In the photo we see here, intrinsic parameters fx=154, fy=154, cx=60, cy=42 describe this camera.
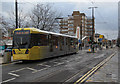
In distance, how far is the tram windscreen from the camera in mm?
14661

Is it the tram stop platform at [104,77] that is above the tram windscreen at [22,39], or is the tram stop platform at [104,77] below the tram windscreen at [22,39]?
below

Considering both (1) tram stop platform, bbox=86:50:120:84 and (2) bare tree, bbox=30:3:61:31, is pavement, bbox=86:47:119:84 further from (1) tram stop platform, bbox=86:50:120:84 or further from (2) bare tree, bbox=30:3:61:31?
(2) bare tree, bbox=30:3:61:31

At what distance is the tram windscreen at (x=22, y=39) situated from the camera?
14661 mm

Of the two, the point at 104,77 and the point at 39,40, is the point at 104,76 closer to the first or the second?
the point at 104,77

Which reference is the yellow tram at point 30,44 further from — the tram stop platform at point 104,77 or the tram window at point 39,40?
the tram stop platform at point 104,77

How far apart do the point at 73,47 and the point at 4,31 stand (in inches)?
505

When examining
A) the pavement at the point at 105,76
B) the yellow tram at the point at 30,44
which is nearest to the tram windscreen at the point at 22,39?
the yellow tram at the point at 30,44

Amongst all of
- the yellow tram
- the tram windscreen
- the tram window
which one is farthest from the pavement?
the tram windscreen

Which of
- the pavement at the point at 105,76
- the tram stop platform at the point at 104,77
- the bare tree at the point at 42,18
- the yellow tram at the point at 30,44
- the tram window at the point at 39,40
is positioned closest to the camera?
the tram stop platform at the point at 104,77

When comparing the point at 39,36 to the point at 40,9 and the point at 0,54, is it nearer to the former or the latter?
the point at 0,54

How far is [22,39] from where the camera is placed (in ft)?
48.8

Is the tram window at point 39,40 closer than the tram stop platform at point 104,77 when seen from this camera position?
No

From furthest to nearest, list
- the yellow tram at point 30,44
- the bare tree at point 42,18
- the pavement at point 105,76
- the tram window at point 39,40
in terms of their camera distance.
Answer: the bare tree at point 42,18, the tram window at point 39,40, the yellow tram at point 30,44, the pavement at point 105,76

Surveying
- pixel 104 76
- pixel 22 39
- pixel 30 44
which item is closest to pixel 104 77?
pixel 104 76
